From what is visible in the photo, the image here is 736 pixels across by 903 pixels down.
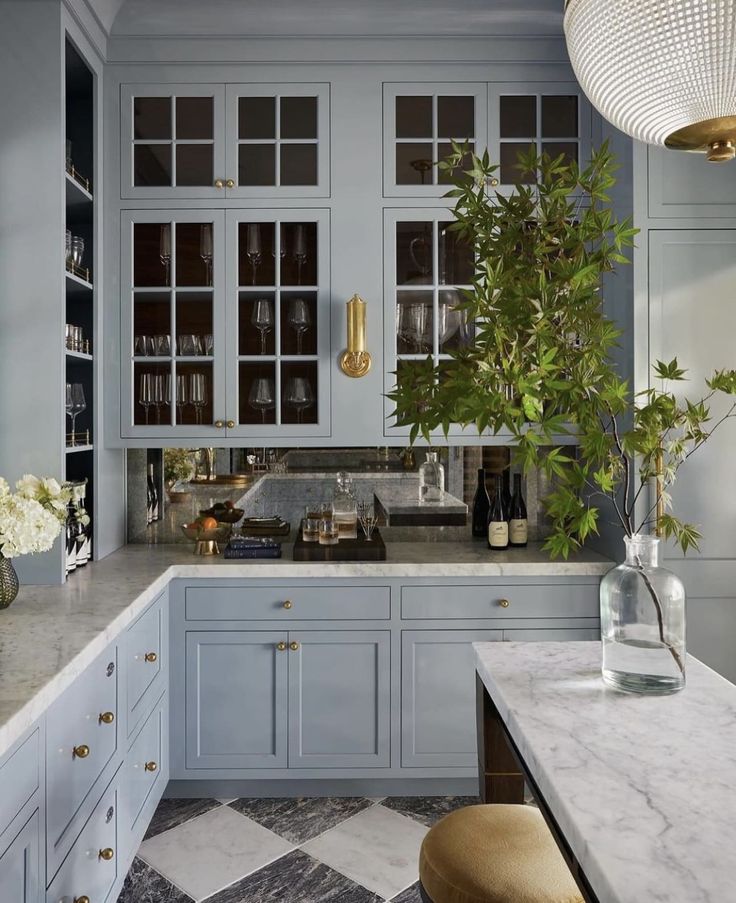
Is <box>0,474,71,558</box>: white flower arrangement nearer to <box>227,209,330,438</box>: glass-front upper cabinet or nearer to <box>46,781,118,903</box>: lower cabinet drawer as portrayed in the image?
<box>46,781,118,903</box>: lower cabinet drawer

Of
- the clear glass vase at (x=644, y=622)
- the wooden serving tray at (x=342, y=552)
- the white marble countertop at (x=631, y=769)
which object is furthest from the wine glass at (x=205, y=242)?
the clear glass vase at (x=644, y=622)

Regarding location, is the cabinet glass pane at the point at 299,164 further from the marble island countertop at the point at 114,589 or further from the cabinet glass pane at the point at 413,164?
the marble island countertop at the point at 114,589

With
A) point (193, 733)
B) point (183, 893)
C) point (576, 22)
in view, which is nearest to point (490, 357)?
point (576, 22)

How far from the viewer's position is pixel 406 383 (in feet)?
4.42

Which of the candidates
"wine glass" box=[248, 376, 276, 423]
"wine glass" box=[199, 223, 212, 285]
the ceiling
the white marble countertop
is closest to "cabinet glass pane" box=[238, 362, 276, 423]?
"wine glass" box=[248, 376, 276, 423]

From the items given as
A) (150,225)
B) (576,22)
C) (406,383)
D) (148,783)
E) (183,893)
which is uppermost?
(150,225)

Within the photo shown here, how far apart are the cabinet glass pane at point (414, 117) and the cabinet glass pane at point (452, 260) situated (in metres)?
0.37

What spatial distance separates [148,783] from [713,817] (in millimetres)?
2027

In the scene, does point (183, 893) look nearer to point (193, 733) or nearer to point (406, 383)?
point (193, 733)

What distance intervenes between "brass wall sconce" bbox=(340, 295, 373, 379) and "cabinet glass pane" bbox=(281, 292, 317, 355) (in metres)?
0.14

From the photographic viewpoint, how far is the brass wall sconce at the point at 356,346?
296 cm

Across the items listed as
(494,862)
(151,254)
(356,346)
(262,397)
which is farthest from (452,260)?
(494,862)

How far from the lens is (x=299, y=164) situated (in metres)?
3.03

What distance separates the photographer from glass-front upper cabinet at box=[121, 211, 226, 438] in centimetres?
302
